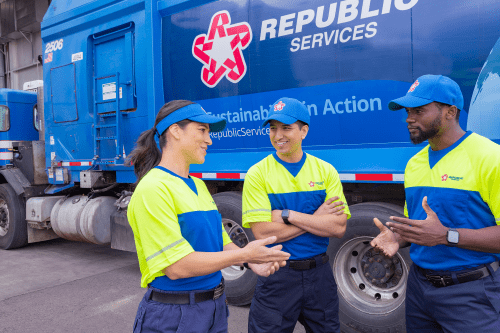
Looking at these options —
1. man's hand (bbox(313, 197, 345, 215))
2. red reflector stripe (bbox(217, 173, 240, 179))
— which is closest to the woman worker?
man's hand (bbox(313, 197, 345, 215))

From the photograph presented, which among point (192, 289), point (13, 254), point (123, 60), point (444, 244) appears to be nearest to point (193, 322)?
point (192, 289)

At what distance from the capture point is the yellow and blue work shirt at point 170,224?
1.56 metres

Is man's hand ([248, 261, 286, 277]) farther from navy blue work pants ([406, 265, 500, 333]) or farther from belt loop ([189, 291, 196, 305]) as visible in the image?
navy blue work pants ([406, 265, 500, 333])

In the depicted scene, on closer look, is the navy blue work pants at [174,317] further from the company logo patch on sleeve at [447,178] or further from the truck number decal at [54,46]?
the truck number decal at [54,46]

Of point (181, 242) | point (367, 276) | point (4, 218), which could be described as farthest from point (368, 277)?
point (4, 218)

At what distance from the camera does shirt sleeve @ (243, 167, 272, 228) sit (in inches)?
90.3

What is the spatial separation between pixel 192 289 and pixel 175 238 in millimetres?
309

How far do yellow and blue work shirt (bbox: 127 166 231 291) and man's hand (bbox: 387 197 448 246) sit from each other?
857mm

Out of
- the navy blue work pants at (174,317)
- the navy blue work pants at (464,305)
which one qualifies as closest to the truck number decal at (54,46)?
the navy blue work pants at (174,317)

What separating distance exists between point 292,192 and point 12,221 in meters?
6.09

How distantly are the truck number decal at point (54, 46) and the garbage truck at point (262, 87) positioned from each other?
32 mm

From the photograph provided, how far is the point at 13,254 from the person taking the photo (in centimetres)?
646

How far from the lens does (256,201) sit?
233 centimetres

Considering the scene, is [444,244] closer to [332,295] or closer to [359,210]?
[332,295]
